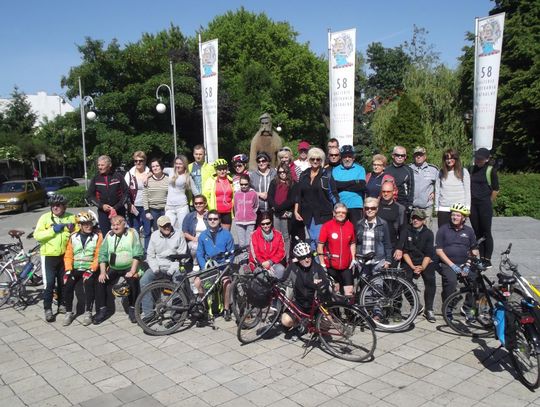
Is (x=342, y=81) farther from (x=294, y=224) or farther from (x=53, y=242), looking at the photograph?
(x=53, y=242)

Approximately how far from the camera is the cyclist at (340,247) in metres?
6.14

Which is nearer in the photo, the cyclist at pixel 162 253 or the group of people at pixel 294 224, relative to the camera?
the group of people at pixel 294 224

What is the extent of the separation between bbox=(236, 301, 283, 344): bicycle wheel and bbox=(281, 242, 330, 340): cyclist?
23 centimetres

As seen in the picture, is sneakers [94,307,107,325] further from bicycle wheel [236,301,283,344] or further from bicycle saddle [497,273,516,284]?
bicycle saddle [497,273,516,284]

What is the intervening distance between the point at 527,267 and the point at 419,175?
3181 mm

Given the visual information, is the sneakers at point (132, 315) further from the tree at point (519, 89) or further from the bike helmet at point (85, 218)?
the tree at point (519, 89)

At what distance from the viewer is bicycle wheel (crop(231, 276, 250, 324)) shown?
6.27m

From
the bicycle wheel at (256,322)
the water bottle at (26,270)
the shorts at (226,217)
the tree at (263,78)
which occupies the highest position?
the tree at (263,78)

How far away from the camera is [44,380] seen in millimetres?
5066

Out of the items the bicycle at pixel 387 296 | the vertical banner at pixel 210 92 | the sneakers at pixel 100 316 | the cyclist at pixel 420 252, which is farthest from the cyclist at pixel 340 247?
the vertical banner at pixel 210 92

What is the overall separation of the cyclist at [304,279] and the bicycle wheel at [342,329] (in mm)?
258

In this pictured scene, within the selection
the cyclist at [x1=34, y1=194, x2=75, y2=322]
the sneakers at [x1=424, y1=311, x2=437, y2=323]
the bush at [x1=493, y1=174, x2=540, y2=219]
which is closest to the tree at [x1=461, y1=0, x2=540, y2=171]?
the bush at [x1=493, y1=174, x2=540, y2=219]

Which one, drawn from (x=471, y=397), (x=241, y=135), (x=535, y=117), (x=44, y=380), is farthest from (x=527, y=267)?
(x=241, y=135)

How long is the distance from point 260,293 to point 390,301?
66.6 inches
